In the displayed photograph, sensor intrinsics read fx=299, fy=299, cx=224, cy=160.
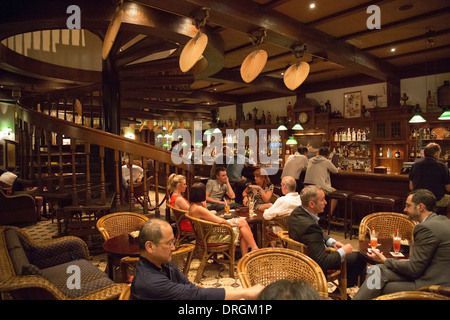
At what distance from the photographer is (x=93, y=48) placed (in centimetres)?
877

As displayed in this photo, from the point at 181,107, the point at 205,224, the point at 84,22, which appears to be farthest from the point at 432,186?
the point at 181,107

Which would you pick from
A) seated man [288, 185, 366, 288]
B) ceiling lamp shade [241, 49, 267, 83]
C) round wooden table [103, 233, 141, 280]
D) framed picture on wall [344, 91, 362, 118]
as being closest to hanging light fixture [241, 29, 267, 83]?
ceiling lamp shade [241, 49, 267, 83]

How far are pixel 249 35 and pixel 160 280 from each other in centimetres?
407

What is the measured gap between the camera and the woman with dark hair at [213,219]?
12.1ft

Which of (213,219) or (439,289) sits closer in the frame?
(439,289)

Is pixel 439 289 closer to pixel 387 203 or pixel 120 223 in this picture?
pixel 120 223

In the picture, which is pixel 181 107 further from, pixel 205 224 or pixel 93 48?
pixel 205 224

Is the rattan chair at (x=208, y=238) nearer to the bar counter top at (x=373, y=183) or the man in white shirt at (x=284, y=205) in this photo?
the man in white shirt at (x=284, y=205)

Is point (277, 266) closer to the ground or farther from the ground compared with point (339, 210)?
farther from the ground

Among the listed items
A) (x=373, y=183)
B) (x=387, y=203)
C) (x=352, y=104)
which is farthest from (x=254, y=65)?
(x=352, y=104)

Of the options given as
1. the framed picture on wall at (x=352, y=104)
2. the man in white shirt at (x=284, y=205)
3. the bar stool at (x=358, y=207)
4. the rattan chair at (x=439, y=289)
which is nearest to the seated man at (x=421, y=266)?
the rattan chair at (x=439, y=289)

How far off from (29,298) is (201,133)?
16.0 meters

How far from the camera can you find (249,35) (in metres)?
4.75

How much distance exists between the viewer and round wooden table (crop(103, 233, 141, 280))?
278 cm
